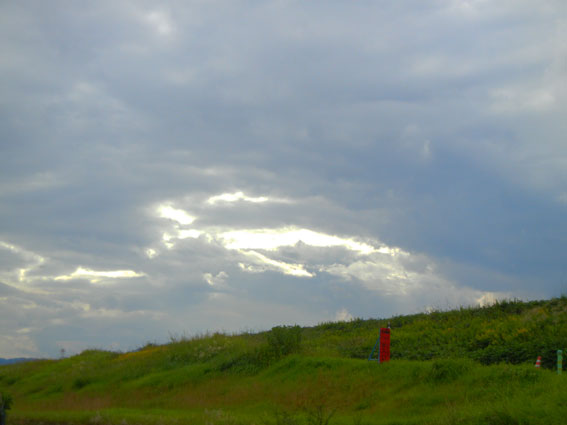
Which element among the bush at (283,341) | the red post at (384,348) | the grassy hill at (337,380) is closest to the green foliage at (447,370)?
the grassy hill at (337,380)

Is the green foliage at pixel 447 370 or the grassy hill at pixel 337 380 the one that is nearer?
the grassy hill at pixel 337 380

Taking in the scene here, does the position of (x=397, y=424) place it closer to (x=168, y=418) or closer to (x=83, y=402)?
(x=168, y=418)

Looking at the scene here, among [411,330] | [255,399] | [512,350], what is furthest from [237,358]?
[512,350]

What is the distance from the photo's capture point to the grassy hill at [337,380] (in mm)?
13500

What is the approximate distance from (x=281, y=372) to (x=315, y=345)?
678 centimetres

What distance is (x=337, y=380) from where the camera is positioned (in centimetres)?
1925

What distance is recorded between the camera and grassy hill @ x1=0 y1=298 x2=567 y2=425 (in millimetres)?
13500

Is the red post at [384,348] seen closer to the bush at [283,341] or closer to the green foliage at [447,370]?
the green foliage at [447,370]

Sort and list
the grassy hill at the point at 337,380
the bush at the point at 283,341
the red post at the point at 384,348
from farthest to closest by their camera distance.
A: the bush at the point at 283,341 → the red post at the point at 384,348 → the grassy hill at the point at 337,380

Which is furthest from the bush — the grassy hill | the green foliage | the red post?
the green foliage

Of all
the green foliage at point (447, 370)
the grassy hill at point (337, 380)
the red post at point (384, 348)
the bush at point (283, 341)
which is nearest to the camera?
the grassy hill at point (337, 380)

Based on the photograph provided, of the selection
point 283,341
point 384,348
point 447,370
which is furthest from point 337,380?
point 283,341

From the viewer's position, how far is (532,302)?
28344mm

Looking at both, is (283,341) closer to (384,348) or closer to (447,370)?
(384,348)
